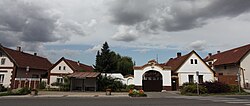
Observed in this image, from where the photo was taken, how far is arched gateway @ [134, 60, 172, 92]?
112ft

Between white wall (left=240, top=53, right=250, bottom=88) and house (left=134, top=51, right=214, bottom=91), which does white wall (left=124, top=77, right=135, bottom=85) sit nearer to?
house (left=134, top=51, right=214, bottom=91)

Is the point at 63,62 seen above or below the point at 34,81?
above

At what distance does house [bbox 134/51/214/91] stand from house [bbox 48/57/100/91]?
22.5 ft

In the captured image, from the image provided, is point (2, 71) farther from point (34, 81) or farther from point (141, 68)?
point (141, 68)

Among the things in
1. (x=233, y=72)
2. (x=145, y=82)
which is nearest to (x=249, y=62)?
(x=233, y=72)

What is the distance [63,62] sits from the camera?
38312 millimetres

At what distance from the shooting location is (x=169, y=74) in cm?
3438

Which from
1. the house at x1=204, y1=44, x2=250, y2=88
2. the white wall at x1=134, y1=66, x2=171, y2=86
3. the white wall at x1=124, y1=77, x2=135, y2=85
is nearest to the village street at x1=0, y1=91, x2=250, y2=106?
the white wall at x1=134, y1=66, x2=171, y2=86

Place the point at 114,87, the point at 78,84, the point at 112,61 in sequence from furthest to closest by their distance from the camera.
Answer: the point at 112,61 → the point at 78,84 → the point at 114,87

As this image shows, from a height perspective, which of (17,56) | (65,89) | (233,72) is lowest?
(65,89)

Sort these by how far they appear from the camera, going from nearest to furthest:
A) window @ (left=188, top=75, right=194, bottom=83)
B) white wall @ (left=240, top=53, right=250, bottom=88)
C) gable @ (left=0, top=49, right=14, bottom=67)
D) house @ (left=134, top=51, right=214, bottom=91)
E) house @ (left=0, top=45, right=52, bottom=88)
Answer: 1. house @ (left=0, top=45, right=52, bottom=88)
2. house @ (left=134, top=51, right=214, bottom=91)
3. white wall @ (left=240, top=53, right=250, bottom=88)
4. gable @ (left=0, top=49, right=14, bottom=67)
5. window @ (left=188, top=75, right=194, bottom=83)

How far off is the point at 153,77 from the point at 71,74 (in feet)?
41.2

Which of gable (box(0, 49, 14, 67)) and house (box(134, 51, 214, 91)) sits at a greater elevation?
gable (box(0, 49, 14, 67))

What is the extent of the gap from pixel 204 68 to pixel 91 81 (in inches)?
714
